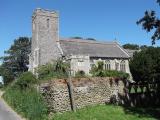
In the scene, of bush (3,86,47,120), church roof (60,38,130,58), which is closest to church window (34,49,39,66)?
church roof (60,38,130,58)

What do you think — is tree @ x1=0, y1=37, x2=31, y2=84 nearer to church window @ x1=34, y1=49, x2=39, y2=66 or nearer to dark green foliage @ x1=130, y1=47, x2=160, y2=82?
church window @ x1=34, y1=49, x2=39, y2=66

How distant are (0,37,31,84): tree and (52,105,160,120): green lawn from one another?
62653mm

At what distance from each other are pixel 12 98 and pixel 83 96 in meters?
12.0

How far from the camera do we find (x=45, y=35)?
59.8 metres

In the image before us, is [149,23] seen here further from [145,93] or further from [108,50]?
[108,50]

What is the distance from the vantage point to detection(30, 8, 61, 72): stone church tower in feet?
194

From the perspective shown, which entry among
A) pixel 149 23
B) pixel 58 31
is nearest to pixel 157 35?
pixel 149 23

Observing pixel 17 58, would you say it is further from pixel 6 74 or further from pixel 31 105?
pixel 31 105

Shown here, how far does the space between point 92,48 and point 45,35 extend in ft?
29.2

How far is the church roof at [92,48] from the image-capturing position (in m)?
Result: 57.8

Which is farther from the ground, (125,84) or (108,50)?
(108,50)

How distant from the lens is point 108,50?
2501 inches

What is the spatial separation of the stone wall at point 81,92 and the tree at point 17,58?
197ft

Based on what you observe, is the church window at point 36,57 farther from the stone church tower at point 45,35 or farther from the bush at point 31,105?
the bush at point 31,105
